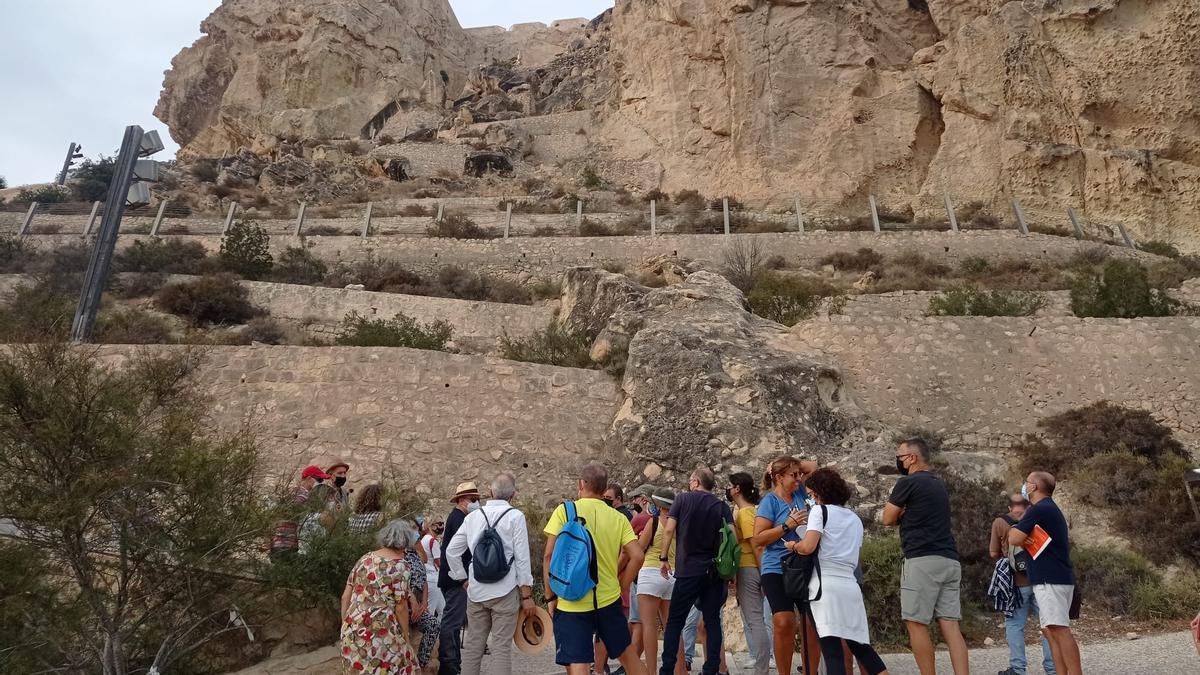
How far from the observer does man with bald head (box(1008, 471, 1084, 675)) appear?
4848mm

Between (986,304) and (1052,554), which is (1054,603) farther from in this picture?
(986,304)

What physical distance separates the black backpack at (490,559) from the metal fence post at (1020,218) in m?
20.3

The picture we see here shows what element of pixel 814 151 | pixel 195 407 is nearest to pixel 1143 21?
pixel 814 151

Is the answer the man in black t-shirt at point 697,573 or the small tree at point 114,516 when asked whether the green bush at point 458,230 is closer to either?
the small tree at point 114,516

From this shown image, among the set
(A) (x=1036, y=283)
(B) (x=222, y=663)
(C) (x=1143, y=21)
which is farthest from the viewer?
(C) (x=1143, y=21)

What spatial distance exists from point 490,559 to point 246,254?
17.8 metres

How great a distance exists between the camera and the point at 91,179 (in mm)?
41188

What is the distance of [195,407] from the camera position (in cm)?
702

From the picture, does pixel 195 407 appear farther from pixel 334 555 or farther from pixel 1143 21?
pixel 1143 21

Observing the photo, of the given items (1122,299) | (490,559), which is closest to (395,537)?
(490,559)

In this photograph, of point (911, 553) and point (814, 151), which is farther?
point (814, 151)

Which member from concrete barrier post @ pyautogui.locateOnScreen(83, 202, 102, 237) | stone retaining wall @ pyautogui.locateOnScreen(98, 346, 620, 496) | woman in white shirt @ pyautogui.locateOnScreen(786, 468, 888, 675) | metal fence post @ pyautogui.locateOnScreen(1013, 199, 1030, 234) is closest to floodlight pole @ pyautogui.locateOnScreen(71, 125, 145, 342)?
stone retaining wall @ pyautogui.locateOnScreen(98, 346, 620, 496)

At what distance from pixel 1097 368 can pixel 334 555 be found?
32.8 ft

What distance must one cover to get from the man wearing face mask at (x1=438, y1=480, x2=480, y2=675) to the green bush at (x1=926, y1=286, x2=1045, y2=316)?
1017 cm
